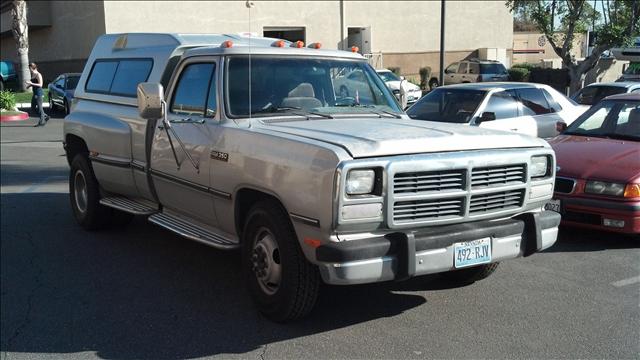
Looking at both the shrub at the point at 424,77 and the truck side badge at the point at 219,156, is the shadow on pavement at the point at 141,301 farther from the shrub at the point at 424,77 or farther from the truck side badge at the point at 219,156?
the shrub at the point at 424,77

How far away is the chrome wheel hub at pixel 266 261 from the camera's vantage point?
15.7 feet

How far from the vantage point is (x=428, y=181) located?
14.4 feet

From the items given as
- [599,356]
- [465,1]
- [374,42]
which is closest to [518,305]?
[599,356]

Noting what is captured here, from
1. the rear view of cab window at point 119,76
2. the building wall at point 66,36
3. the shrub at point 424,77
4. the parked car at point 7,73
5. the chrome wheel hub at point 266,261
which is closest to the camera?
the chrome wheel hub at point 266,261

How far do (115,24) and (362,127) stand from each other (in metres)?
29.2

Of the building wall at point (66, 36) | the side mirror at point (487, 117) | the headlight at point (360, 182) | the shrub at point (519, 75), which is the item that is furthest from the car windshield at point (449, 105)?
the shrub at point (519, 75)

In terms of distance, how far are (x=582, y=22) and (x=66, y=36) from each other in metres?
26.3

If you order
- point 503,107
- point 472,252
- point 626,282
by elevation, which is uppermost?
point 503,107

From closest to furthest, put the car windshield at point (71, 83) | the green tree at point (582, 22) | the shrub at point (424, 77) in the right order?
the green tree at point (582, 22) → the car windshield at point (71, 83) → the shrub at point (424, 77)

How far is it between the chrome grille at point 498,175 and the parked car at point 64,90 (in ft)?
73.4

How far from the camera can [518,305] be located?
5227 millimetres

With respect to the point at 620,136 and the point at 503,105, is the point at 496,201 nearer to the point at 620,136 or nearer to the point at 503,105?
the point at 620,136

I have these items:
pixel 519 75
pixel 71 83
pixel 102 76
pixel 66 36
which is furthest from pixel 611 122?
pixel 66 36

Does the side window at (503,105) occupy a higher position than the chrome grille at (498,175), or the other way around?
the side window at (503,105)
